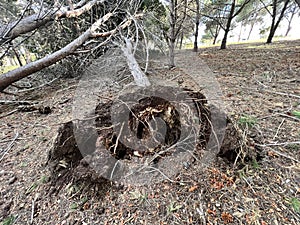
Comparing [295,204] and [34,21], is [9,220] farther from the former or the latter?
[34,21]

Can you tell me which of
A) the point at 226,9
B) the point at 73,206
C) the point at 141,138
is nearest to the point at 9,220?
the point at 73,206

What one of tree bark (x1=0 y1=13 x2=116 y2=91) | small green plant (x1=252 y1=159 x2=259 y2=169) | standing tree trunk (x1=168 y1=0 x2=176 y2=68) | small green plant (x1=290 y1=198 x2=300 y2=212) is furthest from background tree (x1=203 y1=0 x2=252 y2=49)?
small green plant (x1=290 y1=198 x2=300 y2=212)

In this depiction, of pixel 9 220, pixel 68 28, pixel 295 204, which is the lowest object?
pixel 9 220

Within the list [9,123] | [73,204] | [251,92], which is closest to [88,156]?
[73,204]

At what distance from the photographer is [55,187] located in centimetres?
122

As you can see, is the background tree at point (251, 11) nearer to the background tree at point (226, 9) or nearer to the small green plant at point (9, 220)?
the background tree at point (226, 9)

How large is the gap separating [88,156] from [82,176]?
0.14 meters

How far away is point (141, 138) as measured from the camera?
4.33 feet

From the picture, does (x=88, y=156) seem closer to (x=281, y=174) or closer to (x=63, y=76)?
(x=281, y=174)

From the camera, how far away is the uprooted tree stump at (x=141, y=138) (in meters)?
1.23

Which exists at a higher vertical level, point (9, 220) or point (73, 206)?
point (73, 206)

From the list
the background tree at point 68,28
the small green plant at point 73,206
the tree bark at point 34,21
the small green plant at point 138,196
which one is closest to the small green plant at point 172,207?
the small green plant at point 138,196

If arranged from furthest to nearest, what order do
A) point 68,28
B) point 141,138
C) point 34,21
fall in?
1. point 68,28
2. point 34,21
3. point 141,138

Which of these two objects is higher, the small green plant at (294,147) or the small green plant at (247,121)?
the small green plant at (247,121)
